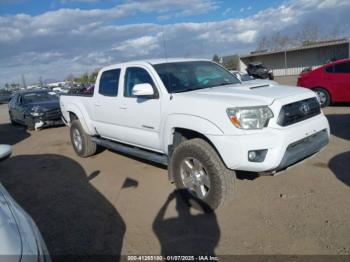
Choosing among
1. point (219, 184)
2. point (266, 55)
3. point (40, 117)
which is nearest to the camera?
point (219, 184)

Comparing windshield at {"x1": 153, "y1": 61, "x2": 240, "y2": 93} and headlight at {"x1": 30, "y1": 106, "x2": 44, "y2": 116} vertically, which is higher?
windshield at {"x1": 153, "y1": 61, "x2": 240, "y2": 93}

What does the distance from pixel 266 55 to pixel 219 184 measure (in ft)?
143

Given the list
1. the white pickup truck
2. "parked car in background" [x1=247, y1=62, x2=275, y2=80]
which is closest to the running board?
the white pickup truck

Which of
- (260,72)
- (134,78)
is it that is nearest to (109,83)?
(134,78)

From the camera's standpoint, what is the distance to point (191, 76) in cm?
534

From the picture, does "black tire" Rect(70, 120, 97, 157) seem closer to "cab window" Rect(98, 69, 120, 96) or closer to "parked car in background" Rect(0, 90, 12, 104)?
"cab window" Rect(98, 69, 120, 96)

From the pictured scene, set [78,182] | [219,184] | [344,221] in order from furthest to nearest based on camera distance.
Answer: [78,182] → [219,184] → [344,221]

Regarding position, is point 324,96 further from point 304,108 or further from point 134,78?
point 134,78

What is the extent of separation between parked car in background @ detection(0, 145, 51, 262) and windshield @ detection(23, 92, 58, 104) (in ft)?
41.5

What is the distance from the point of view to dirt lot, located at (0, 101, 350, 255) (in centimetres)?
365

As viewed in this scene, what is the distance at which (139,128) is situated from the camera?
5.45 metres

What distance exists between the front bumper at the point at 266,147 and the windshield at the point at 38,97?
478 inches

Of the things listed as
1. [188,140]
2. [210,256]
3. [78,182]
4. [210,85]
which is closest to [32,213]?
[78,182]

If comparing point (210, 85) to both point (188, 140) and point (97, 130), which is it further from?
point (97, 130)
